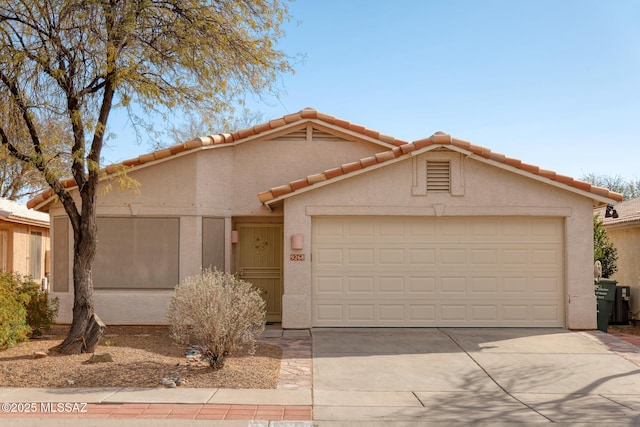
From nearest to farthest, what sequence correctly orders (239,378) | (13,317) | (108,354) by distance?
(239,378)
(108,354)
(13,317)

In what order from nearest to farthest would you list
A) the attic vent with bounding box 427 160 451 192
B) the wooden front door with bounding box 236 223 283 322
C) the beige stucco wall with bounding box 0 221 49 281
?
the attic vent with bounding box 427 160 451 192 → the wooden front door with bounding box 236 223 283 322 → the beige stucco wall with bounding box 0 221 49 281

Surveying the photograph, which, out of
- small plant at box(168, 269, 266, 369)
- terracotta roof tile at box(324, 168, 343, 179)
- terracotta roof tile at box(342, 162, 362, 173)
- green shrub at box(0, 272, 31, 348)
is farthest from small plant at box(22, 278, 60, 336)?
terracotta roof tile at box(342, 162, 362, 173)

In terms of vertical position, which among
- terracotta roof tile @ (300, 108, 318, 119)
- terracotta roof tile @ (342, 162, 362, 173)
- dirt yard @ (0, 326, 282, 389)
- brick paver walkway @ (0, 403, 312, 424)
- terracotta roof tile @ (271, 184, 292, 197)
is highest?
terracotta roof tile @ (300, 108, 318, 119)

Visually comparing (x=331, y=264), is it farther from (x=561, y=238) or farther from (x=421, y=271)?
(x=561, y=238)

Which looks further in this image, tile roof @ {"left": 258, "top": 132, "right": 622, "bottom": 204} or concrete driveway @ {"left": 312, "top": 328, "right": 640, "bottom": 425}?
tile roof @ {"left": 258, "top": 132, "right": 622, "bottom": 204}

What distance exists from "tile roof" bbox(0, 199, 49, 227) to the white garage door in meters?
8.41

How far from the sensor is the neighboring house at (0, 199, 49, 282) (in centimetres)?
1689

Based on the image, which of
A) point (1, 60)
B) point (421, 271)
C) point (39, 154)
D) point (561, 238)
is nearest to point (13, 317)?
point (39, 154)

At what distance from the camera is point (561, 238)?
12.4 metres

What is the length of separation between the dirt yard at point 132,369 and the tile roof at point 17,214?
20.9ft

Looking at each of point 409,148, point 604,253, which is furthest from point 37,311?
point 604,253

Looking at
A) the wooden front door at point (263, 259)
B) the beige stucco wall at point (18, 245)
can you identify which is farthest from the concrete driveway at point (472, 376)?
the beige stucco wall at point (18, 245)

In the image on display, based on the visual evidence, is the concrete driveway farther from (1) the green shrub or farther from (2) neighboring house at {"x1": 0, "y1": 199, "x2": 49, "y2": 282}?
(2) neighboring house at {"x1": 0, "y1": 199, "x2": 49, "y2": 282}

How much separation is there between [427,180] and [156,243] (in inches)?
223
